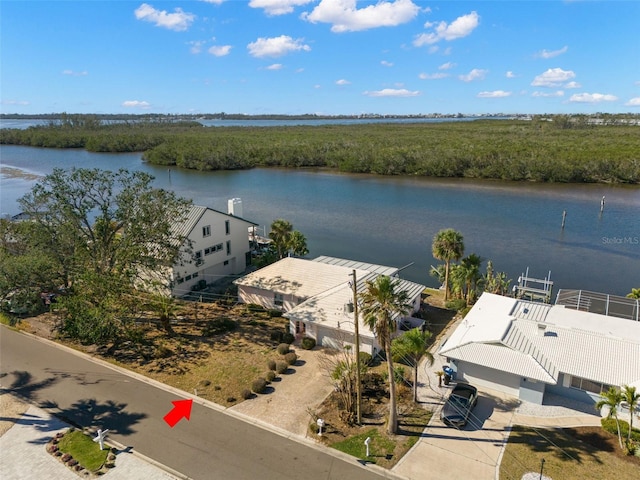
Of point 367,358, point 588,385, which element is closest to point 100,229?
→ point 367,358

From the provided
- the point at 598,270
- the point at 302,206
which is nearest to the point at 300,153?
the point at 302,206

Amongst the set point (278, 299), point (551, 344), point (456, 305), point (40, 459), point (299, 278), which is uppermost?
point (299, 278)

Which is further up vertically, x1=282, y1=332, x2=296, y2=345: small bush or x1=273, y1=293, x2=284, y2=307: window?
x1=273, y1=293, x2=284, y2=307: window

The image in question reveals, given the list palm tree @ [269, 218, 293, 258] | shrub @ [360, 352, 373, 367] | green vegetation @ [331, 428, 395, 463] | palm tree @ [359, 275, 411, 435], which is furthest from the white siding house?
palm tree @ [359, 275, 411, 435]

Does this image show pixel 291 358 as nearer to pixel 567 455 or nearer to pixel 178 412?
pixel 178 412

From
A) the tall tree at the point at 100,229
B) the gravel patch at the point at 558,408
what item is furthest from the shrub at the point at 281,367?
the gravel patch at the point at 558,408

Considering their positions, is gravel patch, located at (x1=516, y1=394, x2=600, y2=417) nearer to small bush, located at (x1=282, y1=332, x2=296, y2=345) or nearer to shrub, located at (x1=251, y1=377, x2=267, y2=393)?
shrub, located at (x1=251, y1=377, x2=267, y2=393)
